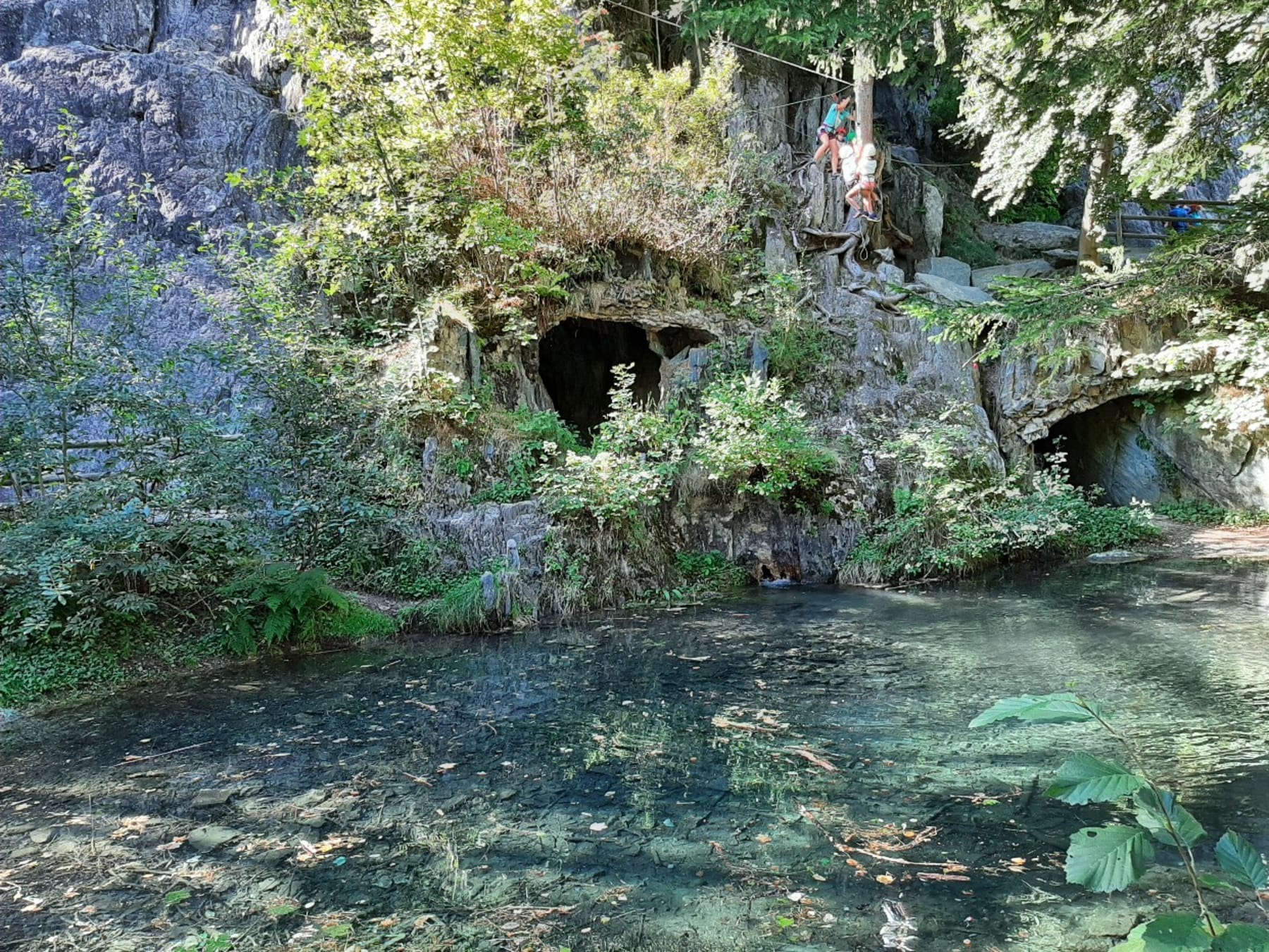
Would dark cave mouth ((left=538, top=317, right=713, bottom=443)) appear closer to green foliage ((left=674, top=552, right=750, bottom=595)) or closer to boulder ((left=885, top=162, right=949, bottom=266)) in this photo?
green foliage ((left=674, top=552, right=750, bottom=595))

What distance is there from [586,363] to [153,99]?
342 inches

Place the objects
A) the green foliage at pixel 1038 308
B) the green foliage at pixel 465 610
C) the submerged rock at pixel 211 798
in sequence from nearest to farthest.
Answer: the submerged rock at pixel 211 798, the green foliage at pixel 1038 308, the green foliage at pixel 465 610

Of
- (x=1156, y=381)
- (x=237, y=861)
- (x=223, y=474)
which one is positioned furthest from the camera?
(x=1156, y=381)

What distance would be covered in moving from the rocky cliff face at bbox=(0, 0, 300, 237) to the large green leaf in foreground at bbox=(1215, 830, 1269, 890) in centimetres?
1375

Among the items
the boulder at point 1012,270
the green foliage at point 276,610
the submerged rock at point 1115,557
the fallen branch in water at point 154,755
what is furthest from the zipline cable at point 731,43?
the fallen branch in water at point 154,755

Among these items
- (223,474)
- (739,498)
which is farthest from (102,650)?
(739,498)

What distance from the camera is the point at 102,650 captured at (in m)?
6.64

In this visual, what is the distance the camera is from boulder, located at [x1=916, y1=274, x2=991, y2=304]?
13.9 meters

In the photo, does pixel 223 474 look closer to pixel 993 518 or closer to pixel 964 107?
pixel 993 518

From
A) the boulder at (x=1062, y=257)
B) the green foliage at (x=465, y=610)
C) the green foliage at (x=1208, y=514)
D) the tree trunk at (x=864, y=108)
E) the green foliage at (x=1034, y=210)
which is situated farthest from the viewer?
the green foliage at (x=1034, y=210)

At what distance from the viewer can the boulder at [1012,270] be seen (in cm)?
1548

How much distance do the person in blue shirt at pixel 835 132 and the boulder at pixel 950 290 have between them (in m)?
2.98

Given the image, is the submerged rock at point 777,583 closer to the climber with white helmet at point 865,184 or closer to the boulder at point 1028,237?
the climber with white helmet at point 865,184

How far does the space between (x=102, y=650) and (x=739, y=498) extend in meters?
7.48
